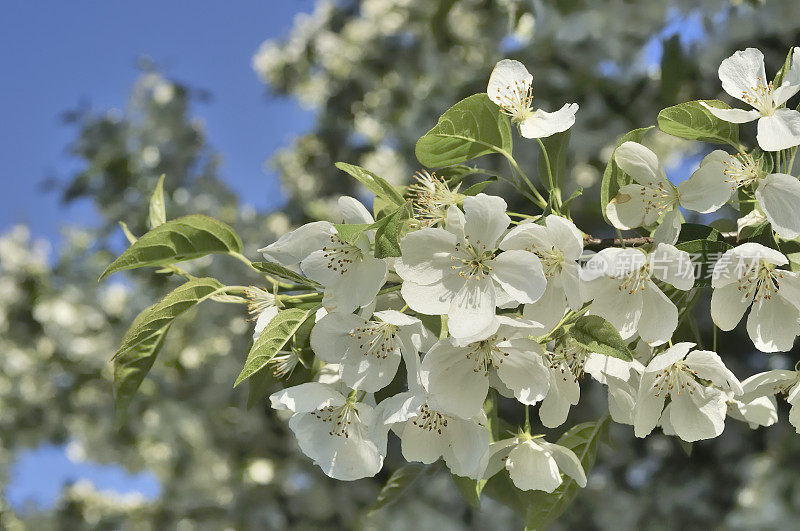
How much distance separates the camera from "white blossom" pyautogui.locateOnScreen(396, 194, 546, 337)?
72 cm

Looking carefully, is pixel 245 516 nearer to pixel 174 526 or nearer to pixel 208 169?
pixel 174 526

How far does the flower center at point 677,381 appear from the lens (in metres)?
0.83

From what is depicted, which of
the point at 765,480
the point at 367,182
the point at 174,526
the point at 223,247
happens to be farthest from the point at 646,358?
the point at 174,526

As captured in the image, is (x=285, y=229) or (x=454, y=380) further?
(x=285, y=229)

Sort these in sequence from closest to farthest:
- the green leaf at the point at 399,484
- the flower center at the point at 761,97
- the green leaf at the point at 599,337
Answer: the green leaf at the point at 599,337 < the flower center at the point at 761,97 < the green leaf at the point at 399,484

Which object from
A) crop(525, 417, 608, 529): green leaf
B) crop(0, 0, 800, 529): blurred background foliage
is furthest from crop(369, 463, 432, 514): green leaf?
crop(0, 0, 800, 529): blurred background foliage

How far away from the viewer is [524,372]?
2.51 feet

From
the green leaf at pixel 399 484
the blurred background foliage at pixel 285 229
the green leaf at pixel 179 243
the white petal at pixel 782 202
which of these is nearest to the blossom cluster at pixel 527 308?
the white petal at pixel 782 202

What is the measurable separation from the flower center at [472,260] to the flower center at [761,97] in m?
0.36

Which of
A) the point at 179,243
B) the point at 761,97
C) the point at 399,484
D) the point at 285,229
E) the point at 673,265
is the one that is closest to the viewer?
the point at 673,265

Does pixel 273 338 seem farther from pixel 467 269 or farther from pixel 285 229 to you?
pixel 285 229

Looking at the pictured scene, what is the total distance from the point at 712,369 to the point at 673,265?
18cm

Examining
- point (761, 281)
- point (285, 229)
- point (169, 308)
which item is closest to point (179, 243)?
point (169, 308)

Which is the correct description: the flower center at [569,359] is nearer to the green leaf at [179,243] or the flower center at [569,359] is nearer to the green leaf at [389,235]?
the green leaf at [389,235]
